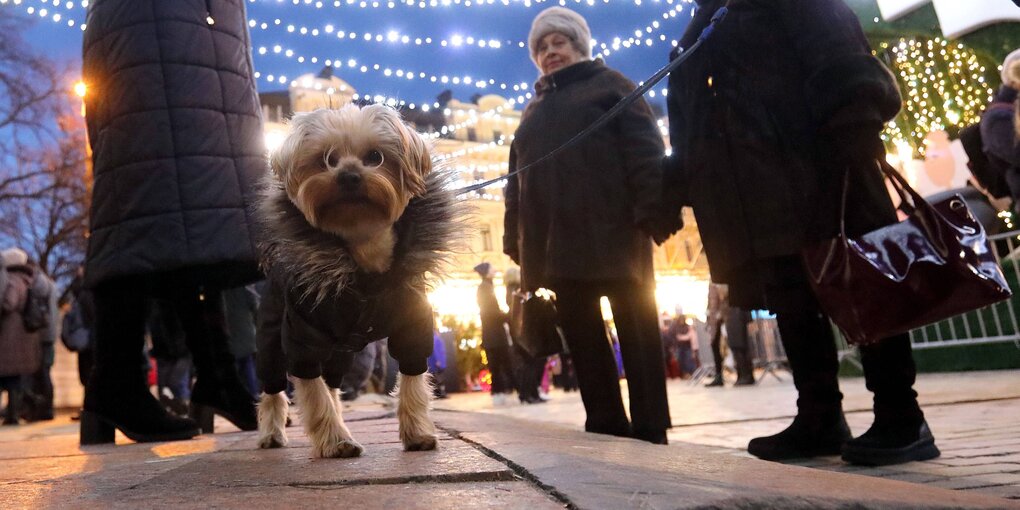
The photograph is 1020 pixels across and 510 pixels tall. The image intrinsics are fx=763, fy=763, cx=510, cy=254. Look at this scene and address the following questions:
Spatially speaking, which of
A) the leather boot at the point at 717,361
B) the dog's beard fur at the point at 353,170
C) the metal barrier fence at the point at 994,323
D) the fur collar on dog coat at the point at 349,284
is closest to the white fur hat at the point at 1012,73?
the metal barrier fence at the point at 994,323

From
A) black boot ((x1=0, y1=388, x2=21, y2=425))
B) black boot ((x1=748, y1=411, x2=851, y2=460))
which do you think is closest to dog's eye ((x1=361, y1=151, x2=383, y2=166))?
black boot ((x1=748, y1=411, x2=851, y2=460))

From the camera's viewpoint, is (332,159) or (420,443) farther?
(332,159)

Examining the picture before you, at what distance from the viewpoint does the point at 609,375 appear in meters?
3.81

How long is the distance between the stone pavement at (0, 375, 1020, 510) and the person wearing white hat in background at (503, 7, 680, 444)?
1191 millimetres

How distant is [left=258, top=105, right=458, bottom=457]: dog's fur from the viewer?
271 cm

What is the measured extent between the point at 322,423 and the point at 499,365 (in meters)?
8.70

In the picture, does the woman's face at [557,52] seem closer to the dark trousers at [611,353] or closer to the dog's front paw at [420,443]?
the dark trousers at [611,353]

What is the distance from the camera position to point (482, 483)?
1.53 meters

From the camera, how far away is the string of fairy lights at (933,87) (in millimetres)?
11711

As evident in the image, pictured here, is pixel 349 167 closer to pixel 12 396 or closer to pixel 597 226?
pixel 597 226

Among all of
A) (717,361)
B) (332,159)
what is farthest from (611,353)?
(717,361)

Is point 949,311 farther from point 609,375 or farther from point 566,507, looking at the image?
point 566,507

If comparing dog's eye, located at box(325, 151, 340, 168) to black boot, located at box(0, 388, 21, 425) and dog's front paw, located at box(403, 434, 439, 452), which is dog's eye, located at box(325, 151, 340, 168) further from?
black boot, located at box(0, 388, 21, 425)

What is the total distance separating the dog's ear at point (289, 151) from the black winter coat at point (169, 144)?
0.77 metres
